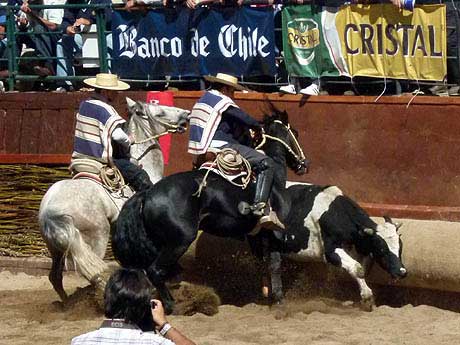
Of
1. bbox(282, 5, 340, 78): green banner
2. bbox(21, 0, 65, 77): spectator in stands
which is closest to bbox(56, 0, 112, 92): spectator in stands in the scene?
bbox(21, 0, 65, 77): spectator in stands

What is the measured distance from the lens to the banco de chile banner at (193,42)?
44.9ft

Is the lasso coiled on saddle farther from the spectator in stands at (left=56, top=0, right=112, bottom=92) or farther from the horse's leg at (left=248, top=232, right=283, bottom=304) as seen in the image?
the spectator in stands at (left=56, top=0, right=112, bottom=92)

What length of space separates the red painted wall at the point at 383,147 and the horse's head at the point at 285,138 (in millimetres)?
1031

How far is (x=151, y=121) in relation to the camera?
1214 centimetres

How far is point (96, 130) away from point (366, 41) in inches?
121

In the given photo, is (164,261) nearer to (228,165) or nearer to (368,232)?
(228,165)

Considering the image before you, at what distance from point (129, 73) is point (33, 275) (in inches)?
107

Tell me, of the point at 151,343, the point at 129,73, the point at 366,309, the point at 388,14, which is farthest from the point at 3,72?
the point at 151,343

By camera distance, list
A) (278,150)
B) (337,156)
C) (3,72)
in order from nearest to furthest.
Answer: 1. (278,150)
2. (337,156)
3. (3,72)

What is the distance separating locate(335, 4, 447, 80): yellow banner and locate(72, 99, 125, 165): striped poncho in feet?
9.03

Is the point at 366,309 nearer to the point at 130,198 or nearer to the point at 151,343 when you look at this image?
the point at 130,198

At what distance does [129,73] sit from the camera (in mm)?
14859

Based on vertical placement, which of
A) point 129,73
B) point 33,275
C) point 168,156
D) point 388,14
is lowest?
point 33,275

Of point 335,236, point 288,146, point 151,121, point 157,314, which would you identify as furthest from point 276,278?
point 157,314
